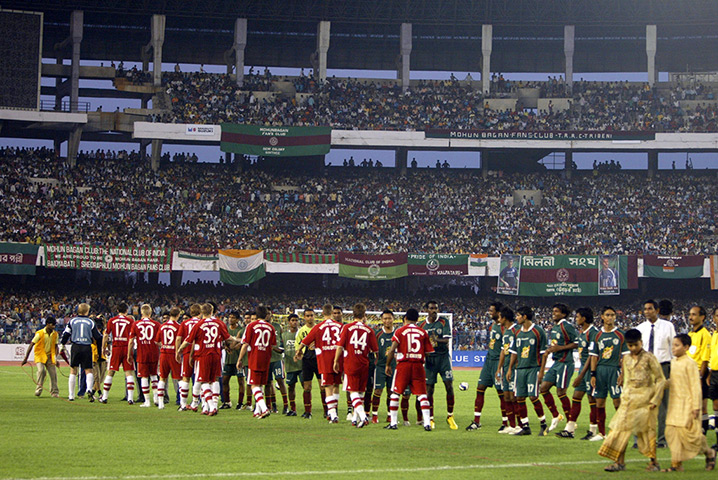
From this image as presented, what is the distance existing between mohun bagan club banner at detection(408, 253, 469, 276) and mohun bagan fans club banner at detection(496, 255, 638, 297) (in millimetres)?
2394

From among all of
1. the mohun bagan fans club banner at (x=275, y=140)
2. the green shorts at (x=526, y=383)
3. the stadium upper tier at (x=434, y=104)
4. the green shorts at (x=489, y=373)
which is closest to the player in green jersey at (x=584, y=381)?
the green shorts at (x=526, y=383)

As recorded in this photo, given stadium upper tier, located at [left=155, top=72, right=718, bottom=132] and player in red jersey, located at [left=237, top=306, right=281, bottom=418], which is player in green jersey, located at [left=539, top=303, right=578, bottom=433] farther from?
stadium upper tier, located at [left=155, top=72, right=718, bottom=132]

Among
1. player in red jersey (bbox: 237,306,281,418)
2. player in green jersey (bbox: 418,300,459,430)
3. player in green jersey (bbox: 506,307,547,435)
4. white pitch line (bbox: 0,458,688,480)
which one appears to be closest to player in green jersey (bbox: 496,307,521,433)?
player in green jersey (bbox: 506,307,547,435)

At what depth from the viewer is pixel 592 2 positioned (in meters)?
59.9

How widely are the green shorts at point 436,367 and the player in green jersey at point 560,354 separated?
1863 millimetres

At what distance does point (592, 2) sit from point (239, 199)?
91.1ft

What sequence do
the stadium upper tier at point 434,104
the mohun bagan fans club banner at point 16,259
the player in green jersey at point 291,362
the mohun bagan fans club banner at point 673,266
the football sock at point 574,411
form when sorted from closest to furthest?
1. the football sock at point 574,411
2. the player in green jersey at point 291,362
3. the mohun bagan fans club banner at point 16,259
4. the mohun bagan fans club banner at point 673,266
5. the stadium upper tier at point 434,104

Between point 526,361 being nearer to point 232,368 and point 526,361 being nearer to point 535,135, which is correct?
point 232,368

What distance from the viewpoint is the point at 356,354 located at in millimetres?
16203

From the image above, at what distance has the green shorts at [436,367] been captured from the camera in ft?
55.2

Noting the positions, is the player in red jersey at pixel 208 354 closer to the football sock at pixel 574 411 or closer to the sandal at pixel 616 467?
the football sock at pixel 574 411

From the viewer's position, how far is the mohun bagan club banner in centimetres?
4934

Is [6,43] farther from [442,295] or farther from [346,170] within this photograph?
[442,295]

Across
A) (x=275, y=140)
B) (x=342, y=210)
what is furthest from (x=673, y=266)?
(x=275, y=140)
